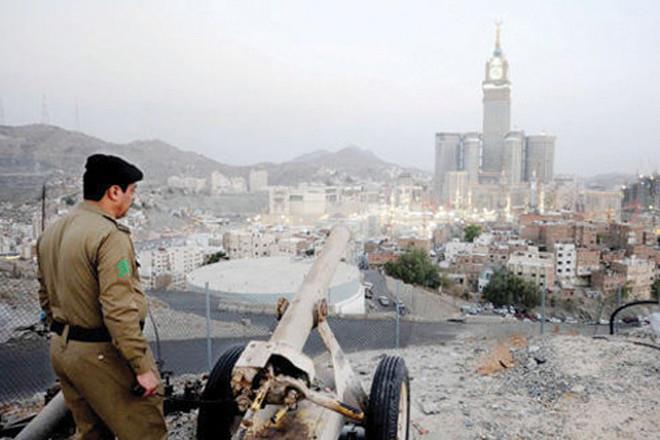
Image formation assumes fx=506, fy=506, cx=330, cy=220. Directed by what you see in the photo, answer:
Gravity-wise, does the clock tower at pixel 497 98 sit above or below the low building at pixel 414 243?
above

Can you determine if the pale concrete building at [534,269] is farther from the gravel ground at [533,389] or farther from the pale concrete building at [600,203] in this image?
the pale concrete building at [600,203]

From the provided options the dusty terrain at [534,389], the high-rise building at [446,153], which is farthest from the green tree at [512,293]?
the high-rise building at [446,153]

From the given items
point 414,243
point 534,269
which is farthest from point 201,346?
point 414,243

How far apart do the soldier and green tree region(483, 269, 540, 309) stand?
2716 centimetres

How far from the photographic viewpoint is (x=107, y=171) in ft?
6.40

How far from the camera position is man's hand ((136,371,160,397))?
189 centimetres

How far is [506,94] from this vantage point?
140125 millimetres

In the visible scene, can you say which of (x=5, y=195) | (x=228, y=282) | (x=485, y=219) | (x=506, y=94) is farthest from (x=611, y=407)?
(x=506, y=94)

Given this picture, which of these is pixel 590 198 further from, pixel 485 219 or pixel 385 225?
pixel 385 225

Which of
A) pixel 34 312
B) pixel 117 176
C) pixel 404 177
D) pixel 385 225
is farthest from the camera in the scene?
pixel 404 177

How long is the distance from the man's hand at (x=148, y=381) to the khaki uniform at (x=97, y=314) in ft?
0.08

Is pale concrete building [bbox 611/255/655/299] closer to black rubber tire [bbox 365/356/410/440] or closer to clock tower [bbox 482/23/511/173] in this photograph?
black rubber tire [bbox 365/356/410/440]

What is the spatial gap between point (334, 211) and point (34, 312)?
233ft

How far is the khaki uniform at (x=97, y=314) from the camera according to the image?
183cm
